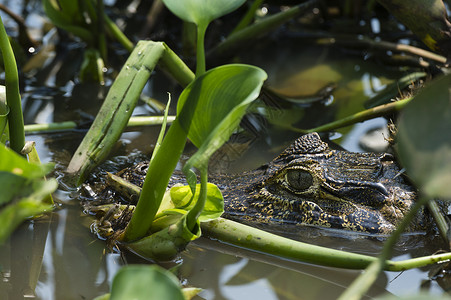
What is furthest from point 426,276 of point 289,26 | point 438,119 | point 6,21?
point 6,21

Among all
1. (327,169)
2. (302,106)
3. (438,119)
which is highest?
(438,119)

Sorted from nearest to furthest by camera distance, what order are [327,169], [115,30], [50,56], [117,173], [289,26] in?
[327,169] < [117,173] < [115,30] < [50,56] < [289,26]

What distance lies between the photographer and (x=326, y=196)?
10.1 feet

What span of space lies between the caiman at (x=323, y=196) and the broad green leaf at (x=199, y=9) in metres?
1.10

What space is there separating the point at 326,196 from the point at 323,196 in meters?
0.02

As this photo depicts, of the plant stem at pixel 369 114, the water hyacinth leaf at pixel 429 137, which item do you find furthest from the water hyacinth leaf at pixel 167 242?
the plant stem at pixel 369 114

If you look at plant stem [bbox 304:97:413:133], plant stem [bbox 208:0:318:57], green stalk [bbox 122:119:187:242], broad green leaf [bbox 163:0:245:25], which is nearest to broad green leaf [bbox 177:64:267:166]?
green stalk [bbox 122:119:187:242]

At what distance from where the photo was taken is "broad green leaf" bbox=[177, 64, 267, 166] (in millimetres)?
1881

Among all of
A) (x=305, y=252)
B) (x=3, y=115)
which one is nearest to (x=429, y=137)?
(x=305, y=252)

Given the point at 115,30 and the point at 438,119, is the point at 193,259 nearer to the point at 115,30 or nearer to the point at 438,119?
the point at 438,119

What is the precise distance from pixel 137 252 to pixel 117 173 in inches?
28.6

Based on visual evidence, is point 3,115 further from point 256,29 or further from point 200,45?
point 256,29

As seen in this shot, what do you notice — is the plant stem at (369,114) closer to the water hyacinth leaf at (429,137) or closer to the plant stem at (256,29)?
the plant stem at (256,29)

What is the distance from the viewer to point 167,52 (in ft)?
10.7
